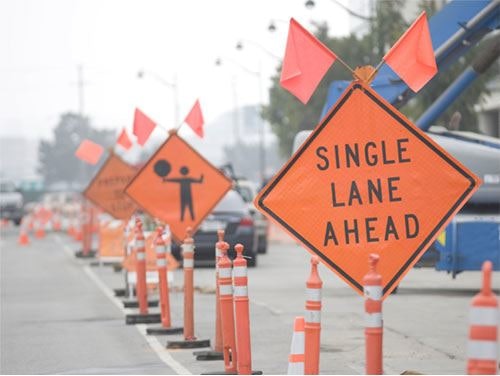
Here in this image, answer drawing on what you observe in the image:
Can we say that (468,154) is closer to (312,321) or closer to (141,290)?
(141,290)

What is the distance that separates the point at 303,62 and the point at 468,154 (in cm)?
1125

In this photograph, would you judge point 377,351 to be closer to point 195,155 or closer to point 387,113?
point 387,113

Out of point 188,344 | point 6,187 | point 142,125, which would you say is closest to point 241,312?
point 188,344

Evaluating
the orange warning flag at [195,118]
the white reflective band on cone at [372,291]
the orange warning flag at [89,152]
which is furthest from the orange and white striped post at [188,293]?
the orange warning flag at [89,152]

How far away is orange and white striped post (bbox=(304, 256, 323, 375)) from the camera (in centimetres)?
1018

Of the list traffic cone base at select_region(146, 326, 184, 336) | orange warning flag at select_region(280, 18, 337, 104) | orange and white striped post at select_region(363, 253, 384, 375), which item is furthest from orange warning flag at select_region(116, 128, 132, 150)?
orange and white striped post at select_region(363, 253, 384, 375)

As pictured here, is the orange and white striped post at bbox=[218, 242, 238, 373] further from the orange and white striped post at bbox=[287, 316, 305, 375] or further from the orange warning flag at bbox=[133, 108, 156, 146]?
the orange warning flag at bbox=[133, 108, 156, 146]

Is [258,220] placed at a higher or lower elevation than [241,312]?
lower

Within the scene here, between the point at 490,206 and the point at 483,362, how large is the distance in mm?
15305

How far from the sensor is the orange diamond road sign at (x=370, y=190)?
35.7 feet

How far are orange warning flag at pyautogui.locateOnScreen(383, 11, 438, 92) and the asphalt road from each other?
9.41 feet

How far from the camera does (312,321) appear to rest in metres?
10.3

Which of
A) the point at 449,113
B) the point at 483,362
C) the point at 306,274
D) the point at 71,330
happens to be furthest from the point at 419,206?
the point at 449,113

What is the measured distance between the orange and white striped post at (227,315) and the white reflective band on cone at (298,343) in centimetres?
243
